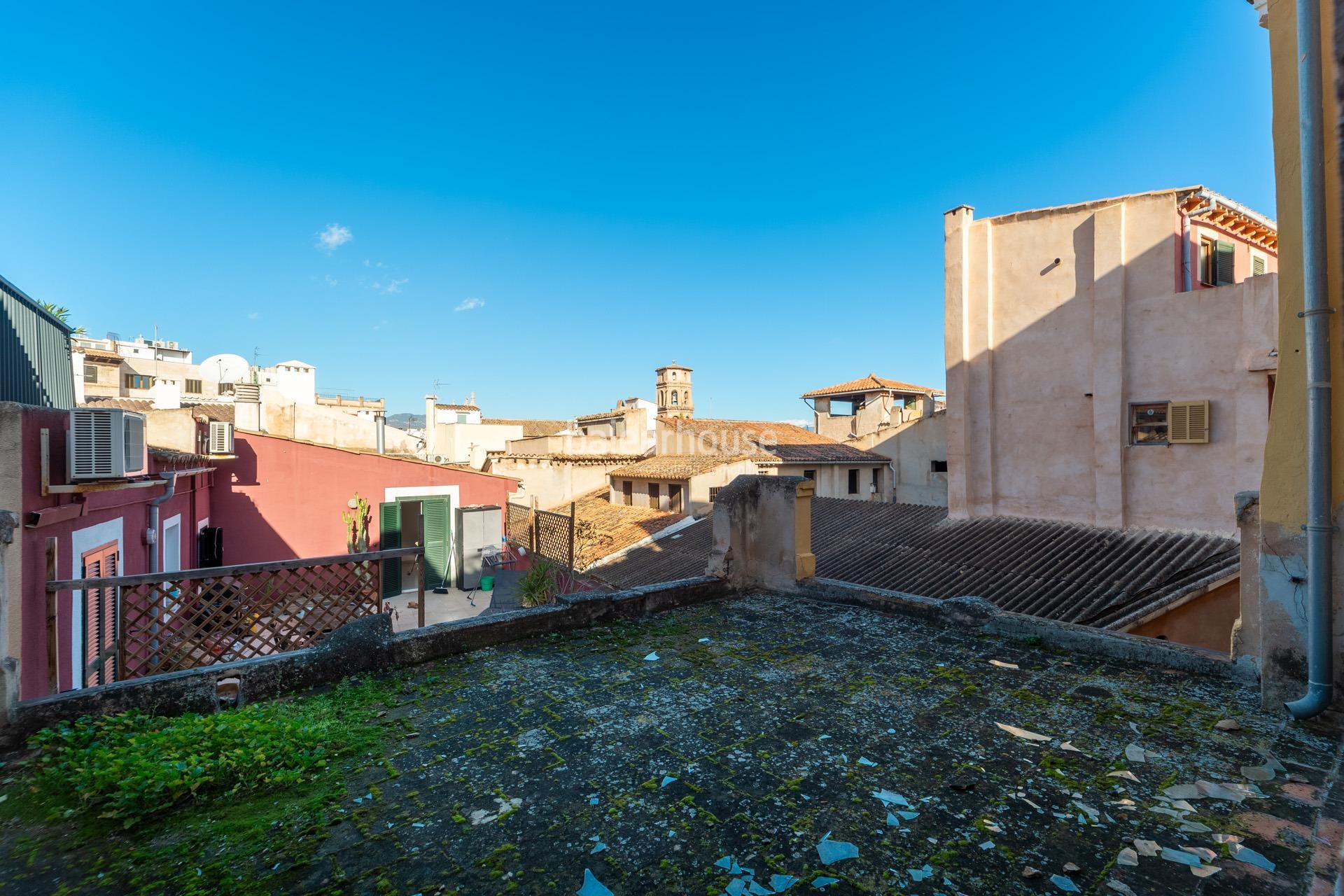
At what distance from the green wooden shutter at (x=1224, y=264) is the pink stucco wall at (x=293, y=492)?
60.9 feet

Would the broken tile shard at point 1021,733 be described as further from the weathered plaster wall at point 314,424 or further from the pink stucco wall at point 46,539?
the weathered plaster wall at point 314,424

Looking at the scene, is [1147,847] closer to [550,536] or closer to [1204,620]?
[1204,620]

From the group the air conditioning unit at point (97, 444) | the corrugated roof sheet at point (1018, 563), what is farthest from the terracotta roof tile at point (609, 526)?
the air conditioning unit at point (97, 444)

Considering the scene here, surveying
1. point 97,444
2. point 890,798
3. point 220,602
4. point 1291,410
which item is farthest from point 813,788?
point 97,444

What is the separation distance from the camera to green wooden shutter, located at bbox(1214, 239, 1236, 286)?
41.0ft

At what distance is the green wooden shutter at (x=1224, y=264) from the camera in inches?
492

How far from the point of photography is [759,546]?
7539mm

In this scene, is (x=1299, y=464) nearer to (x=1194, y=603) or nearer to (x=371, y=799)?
(x=371, y=799)

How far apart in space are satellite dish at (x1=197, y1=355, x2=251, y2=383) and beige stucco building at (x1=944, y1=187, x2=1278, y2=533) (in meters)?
28.9

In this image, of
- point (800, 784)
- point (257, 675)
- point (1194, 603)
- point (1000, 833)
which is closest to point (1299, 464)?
point (1000, 833)

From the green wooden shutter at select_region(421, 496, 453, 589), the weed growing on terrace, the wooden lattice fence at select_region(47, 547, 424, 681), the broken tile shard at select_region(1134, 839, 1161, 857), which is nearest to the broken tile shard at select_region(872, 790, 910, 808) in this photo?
the broken tile shard at select_region(1134, 839, 1161, 857)

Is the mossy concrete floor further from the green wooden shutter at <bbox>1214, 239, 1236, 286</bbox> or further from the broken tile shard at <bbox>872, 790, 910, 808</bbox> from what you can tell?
the green wooden shutter at <bbox>1214, 239, 1236, 286</bbox>

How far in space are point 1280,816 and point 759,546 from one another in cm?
504

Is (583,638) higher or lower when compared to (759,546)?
lower
